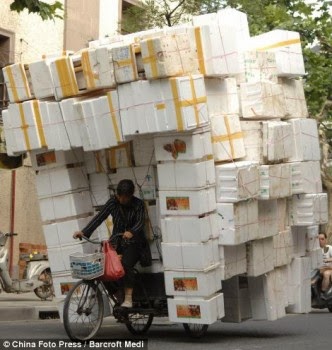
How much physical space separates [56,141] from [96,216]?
33.6 inches

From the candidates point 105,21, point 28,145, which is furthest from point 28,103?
point 105,21

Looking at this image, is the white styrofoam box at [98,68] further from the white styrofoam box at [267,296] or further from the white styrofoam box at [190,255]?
the white styrofoam box at [267,296]

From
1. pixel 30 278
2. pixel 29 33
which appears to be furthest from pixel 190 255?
pixel 29 33

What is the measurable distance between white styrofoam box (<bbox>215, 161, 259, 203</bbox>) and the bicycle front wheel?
1.55 metres

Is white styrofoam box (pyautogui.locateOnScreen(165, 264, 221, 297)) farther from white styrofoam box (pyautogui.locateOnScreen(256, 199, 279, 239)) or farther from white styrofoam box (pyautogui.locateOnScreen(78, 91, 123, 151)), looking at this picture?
white styrofoam box (pyautogui.locateOnScreen(78, 91, 123, 151))

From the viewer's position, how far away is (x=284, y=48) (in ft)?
38.9

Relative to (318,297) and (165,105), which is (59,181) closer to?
(165,105)

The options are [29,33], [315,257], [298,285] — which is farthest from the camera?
[29,33]

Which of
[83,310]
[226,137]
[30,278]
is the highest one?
[226,137]

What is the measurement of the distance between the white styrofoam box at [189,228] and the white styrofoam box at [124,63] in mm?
1418

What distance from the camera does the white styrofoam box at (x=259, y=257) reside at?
A: 36.7ft

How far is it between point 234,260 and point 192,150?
1363 mm

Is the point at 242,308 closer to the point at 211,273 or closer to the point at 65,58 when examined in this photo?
the point at 211,273

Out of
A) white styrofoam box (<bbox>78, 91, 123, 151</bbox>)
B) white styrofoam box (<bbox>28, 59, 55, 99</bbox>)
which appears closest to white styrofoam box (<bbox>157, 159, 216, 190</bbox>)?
white styrofoam box (<bbox>78, 91, 123, 151</bbox>)
